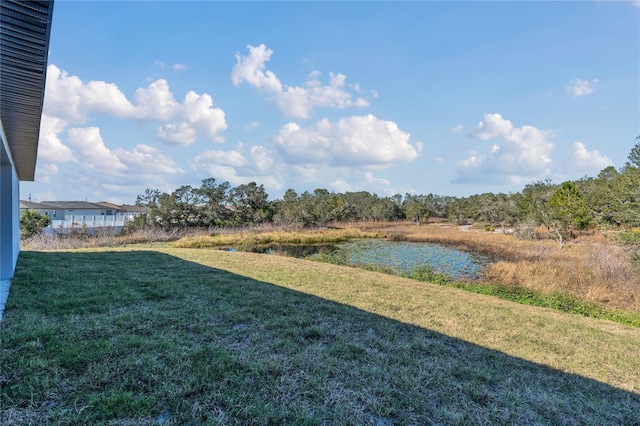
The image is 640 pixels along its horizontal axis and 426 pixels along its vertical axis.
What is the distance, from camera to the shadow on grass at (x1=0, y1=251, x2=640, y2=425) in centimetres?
176

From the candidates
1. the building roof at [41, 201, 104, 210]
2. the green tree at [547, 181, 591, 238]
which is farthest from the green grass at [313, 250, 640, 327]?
the building roof at [41, 201, 104, 210]

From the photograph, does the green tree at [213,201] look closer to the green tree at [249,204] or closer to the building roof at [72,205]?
the green tree at [249,204]

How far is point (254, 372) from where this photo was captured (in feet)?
7.24

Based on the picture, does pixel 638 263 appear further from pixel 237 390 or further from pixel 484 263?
pixel 237 390

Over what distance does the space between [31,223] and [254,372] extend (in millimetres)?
15716

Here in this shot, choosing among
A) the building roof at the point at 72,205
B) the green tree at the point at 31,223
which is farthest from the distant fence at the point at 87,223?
the building roof at the point at 72,205

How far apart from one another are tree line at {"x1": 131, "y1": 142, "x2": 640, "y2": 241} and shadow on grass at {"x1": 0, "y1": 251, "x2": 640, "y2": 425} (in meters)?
8.06

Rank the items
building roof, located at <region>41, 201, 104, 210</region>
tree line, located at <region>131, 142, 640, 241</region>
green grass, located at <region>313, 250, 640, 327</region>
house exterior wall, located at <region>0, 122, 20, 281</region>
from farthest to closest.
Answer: building roof, located at <region>41, 201, 104, 210</region>, tree line, located at <region>131, 142, 640, 241</region>, green grass, located at <region>313, 250, 640, 327</region>, house exterior wall, located at <region>0, 122, 20, 281</region>

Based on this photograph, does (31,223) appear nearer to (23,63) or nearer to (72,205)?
(23,63)

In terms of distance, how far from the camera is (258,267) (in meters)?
7.50

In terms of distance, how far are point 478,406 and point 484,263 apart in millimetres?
12079

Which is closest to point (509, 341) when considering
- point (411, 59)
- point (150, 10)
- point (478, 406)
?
point (478, 406)

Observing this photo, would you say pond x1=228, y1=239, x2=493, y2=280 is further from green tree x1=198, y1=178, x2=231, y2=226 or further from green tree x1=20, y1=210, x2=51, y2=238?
green tree x1=20, y1=210, x2=51, y2=238

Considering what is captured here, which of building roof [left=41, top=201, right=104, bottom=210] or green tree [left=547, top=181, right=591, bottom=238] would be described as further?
building roof [left=41, top=201, right=104, bottom=210]
